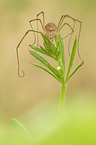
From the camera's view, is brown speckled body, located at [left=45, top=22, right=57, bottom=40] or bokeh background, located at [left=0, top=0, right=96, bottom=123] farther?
bokeh background, located at [left=0, top=0, right=96, bottom=123]

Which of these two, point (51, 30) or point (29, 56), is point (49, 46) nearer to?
point (51, 30)

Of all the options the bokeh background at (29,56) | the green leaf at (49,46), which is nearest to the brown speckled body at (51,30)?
the green leaf at (49,46)

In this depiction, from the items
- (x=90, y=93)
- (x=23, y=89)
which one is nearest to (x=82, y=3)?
(x=23, y=89)

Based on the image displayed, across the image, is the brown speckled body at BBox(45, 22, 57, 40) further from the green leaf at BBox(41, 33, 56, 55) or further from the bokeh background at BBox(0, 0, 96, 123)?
the bokeh background at BBox(0, 0, 96, 123)

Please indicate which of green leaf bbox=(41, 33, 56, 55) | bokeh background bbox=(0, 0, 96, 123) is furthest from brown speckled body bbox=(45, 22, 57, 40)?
bokeh background bbox=(0, 0, 96, 123)

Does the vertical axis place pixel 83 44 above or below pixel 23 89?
above

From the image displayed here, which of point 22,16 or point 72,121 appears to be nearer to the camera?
point 72,121

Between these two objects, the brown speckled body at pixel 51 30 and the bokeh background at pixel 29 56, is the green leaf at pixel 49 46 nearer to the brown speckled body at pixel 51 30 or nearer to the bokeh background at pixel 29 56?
the brown speckled body at pixel 51 30

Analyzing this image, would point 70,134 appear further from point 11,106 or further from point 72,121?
point 11,106
